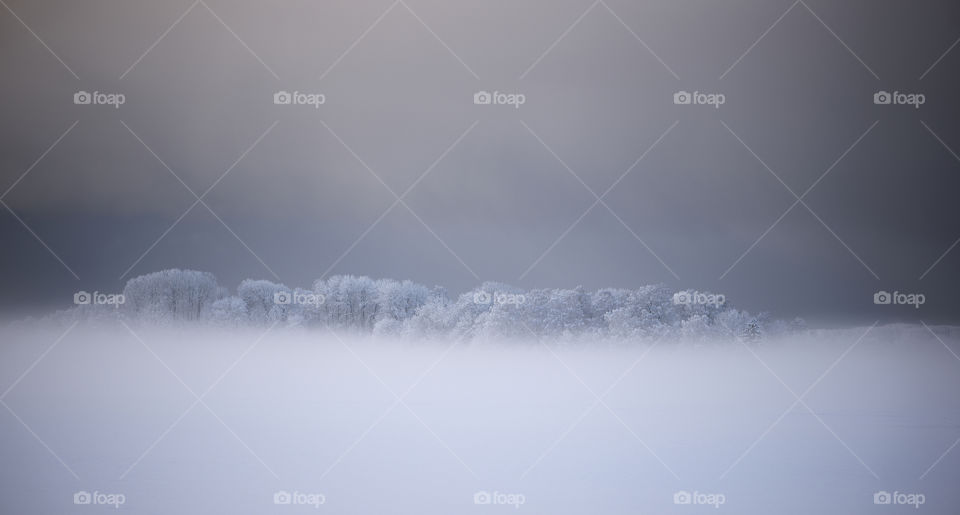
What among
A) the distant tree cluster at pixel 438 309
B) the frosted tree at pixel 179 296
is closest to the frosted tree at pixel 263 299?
the distant tree cluster at pixel 438 309

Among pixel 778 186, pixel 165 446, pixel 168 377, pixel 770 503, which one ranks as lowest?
pixel 770 503

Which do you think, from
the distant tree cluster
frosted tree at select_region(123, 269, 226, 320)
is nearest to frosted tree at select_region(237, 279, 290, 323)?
the distant tree cluster

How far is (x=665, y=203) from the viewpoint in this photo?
484 centimetres

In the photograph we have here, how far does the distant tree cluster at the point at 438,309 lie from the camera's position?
15.8 ft

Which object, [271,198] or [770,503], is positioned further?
[271,198]

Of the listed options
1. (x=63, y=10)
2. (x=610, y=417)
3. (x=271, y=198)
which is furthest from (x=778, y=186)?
(x=63, y=10)

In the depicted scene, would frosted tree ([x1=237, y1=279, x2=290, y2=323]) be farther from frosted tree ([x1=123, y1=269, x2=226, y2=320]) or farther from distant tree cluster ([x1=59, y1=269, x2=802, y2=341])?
frosted tree ([x1=123, y1=269, x2=226, y2=320])

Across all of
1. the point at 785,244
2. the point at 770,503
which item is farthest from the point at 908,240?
the point at 770,503

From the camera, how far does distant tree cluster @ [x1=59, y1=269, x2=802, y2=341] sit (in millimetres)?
4809

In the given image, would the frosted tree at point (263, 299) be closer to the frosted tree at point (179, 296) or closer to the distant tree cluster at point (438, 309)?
the distant tree cluster at point (438, 309)

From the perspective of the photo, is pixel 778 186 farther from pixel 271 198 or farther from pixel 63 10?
pixel 63 10

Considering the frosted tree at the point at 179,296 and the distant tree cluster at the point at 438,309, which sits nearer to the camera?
the distant tree cluster at the point at 438,309

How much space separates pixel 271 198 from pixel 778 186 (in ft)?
9.43

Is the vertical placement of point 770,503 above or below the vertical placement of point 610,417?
below
